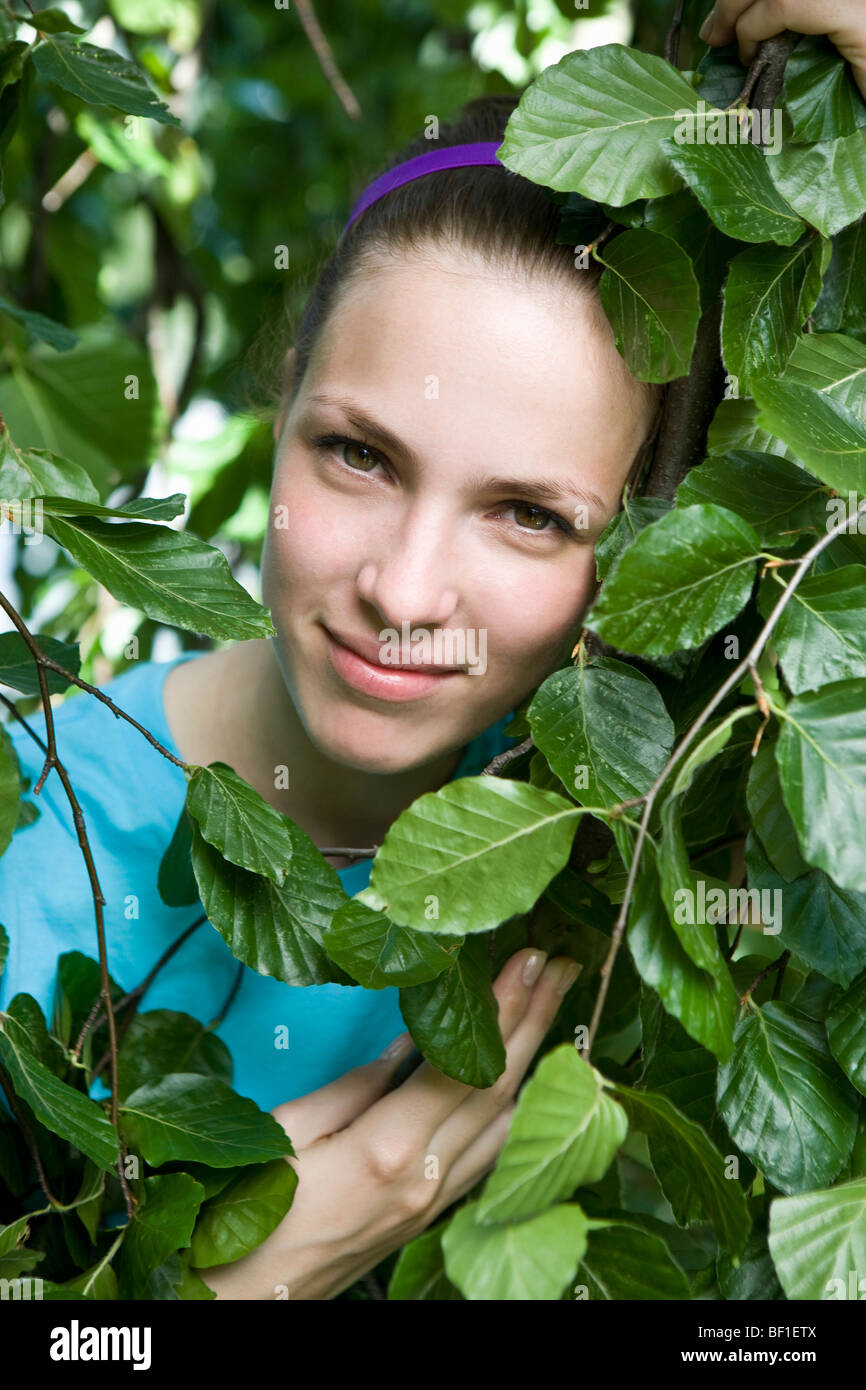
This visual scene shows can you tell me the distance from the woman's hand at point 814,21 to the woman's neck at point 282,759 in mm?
532

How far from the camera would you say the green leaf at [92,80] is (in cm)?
66

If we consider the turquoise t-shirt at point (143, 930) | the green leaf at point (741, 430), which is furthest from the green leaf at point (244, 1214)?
the green leaf at point (741, 430)

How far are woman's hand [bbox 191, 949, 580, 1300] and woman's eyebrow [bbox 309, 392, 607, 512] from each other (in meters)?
0.27

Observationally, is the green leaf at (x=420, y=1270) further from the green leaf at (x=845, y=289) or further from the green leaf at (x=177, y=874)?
the green leaf at (x=845, y=289)

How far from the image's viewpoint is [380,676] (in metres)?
0.75

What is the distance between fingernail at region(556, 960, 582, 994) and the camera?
0.76 meters

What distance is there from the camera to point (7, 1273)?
2.01 ft

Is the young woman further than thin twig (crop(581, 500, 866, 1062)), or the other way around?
the young woman

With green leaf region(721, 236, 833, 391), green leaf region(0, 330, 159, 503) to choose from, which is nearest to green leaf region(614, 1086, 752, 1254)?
green leaf region(721, 236, 833, 391)

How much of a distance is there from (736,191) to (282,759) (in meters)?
0.57

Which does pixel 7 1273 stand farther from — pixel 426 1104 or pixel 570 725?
pixel 570 725

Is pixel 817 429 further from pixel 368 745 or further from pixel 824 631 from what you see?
pixel 368 745

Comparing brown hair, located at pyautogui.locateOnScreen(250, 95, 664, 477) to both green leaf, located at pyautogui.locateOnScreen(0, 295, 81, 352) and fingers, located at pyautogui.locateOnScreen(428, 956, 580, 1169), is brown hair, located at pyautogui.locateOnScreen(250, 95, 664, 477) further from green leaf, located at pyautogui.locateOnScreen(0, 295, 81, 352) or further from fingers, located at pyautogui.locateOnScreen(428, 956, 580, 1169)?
fingers, located at pyautogui.locateOnScreen(428, 956, 580, 1169)
